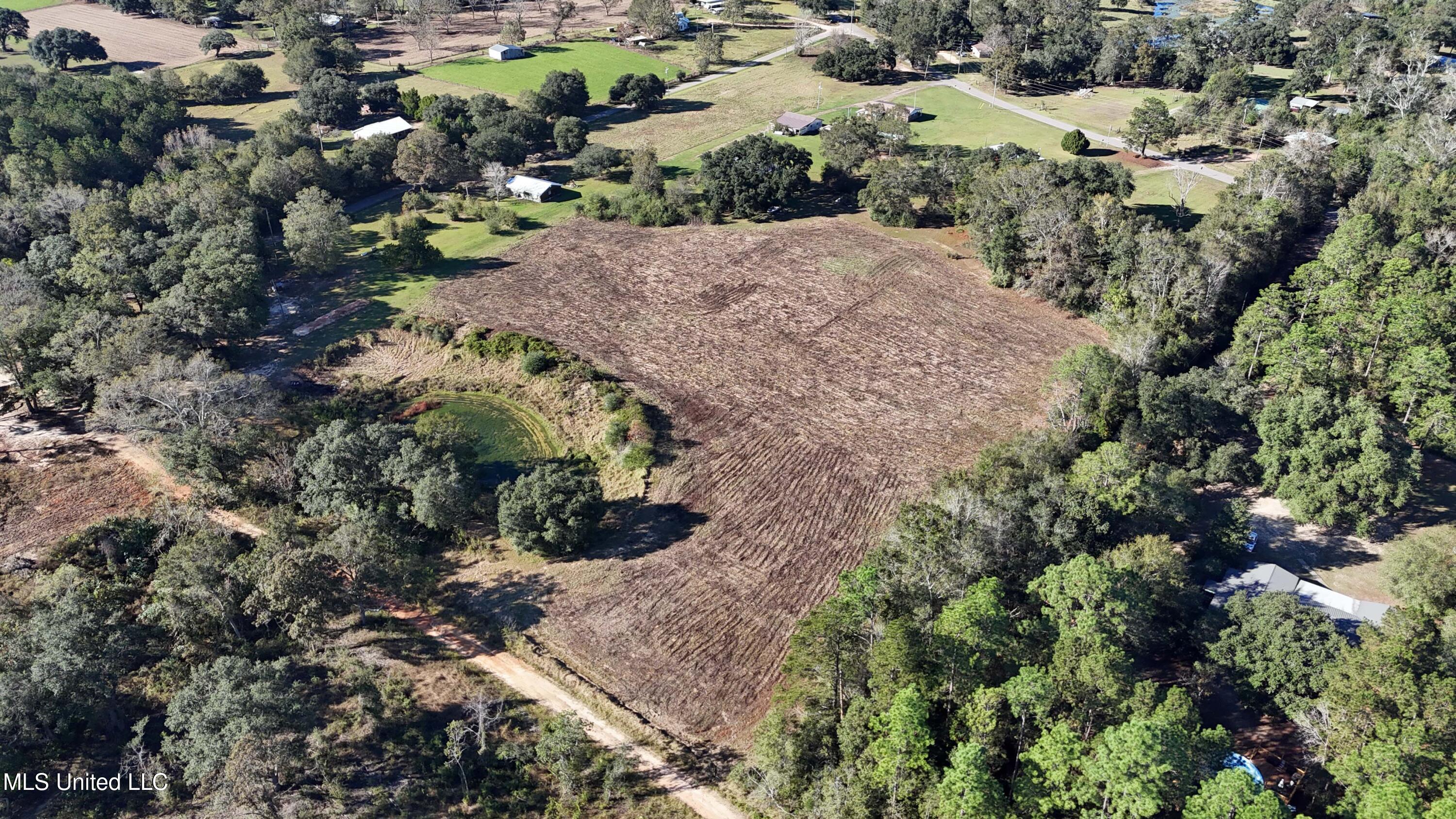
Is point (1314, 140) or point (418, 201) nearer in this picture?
point (1314, 140)

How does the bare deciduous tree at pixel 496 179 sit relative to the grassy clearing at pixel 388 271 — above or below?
above

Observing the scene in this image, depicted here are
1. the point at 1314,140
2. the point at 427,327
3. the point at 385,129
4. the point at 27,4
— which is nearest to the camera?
the point at 427,327

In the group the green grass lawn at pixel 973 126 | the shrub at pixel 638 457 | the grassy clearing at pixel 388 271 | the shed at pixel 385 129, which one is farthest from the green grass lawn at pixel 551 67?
the shrub at pixel 638 457

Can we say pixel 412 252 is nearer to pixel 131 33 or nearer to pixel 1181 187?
pixel 1181 187

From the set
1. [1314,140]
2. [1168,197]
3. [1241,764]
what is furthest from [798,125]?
[1241,764]

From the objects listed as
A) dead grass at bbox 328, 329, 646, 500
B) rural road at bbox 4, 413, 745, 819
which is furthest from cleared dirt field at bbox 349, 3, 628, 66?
rural road at bbox 4, 413, 745, 819

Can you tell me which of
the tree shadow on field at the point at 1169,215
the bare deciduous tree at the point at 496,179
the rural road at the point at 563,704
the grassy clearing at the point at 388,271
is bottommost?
the rural road at the point at 563,704

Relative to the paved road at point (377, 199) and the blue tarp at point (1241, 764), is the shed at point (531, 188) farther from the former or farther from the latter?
the blue tarp at point (1241, 764)
